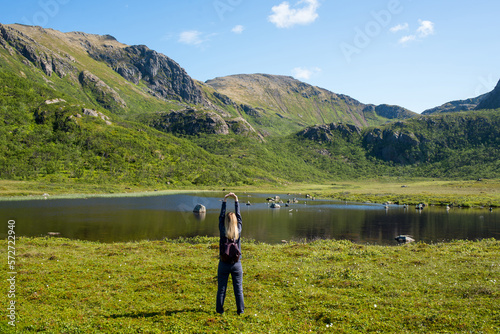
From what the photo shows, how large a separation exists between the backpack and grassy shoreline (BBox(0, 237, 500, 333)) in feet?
9.41

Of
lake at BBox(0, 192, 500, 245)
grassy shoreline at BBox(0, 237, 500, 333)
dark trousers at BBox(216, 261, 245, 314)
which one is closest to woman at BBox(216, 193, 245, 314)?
dark trousers at BBox(216, 261, 245, 314)

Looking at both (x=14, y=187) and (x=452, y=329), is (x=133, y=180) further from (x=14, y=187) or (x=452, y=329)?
(x=452, y=329)

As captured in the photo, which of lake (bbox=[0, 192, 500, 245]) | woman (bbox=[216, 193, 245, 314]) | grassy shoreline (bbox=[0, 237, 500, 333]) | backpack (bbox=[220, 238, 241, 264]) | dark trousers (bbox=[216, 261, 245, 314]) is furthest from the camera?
lake (bbox=[0, 192, 500, 245])

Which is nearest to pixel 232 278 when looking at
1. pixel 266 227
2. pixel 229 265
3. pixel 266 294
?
pixel 229 265

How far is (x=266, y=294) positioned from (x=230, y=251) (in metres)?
5.99

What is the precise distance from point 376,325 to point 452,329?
10.1 ft

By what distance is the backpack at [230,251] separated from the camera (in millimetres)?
13750

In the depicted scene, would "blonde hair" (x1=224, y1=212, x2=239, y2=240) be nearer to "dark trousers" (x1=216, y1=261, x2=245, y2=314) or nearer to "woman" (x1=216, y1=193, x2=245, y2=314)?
"woman" (x1=216, y1=193, x2=245, y2=314)

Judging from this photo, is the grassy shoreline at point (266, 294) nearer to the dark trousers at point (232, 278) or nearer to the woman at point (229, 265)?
the dark trousers at point (232, 278)

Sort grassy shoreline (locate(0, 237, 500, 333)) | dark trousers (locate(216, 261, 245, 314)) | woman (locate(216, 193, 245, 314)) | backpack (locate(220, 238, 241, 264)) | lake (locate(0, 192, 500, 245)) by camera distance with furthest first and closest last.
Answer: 1. lake (locate(0, 192, 500, 245))
2. dark trousers (locate(216, 261, 245, 314))
3. woman (locate(216, 193, 245, 314))
4. backpack (locate(220, 238, 241, 264))
5. grassy shoreline (locate(0, 237, 500, 333))

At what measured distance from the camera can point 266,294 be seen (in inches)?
707

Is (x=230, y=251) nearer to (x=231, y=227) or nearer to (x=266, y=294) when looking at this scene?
(x=231, y=227)

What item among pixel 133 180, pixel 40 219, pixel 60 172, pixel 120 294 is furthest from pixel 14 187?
pixel 120 294

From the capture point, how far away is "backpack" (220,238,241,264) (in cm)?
1375
